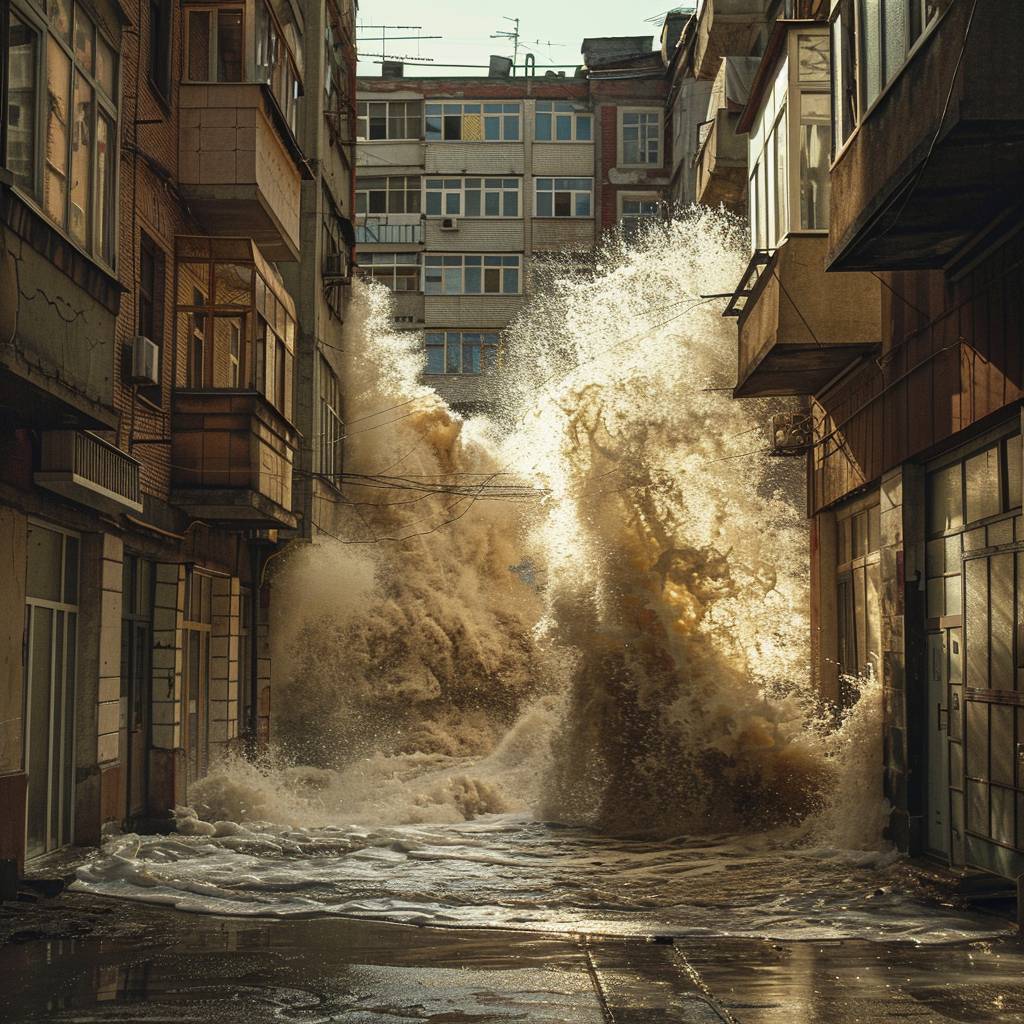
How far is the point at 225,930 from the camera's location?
9.30m

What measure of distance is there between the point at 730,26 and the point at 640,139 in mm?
23243

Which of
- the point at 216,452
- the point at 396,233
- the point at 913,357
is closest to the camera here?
the point at 913,357

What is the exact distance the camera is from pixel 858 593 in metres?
15.8

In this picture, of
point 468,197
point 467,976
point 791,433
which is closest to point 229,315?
point 791,433

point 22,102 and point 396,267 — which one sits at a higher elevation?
point 396,267

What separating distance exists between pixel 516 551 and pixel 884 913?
23964 millimetres

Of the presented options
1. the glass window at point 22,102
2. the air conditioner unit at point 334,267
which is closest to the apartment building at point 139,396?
the glass window at point 22,102

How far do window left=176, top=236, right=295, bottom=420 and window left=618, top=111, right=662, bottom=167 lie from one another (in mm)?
28673

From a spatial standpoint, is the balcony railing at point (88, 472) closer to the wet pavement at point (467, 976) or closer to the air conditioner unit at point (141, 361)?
the air conditioner unit at point (141, 361)

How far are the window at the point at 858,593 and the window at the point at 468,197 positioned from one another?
31932 millimetres

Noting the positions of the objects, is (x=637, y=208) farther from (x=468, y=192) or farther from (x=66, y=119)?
(x=66, y=119)

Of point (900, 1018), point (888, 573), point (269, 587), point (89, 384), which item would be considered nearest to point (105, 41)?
point (89, 384)

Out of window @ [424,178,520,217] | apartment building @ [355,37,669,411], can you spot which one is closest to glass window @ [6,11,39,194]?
apartment building @ [355,37,669,411]

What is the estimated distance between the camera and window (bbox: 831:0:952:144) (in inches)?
404
